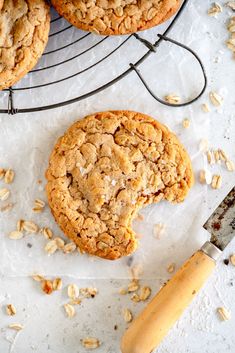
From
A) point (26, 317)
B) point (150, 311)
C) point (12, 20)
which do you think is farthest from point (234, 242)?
point (12, 20)

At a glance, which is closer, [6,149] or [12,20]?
[12,20]

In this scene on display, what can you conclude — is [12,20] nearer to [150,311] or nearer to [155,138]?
[155,138]

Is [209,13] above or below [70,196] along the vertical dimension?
above

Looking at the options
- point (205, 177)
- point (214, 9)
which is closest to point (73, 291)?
point (205, 177)

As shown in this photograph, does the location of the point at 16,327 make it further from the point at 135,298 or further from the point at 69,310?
the point at 135,298

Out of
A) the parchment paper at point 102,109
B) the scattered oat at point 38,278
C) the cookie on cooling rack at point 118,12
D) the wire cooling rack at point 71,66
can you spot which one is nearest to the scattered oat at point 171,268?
the parchment paper at point 102,109

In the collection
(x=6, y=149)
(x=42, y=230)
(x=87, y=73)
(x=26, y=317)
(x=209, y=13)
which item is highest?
(x=209, y=13)
